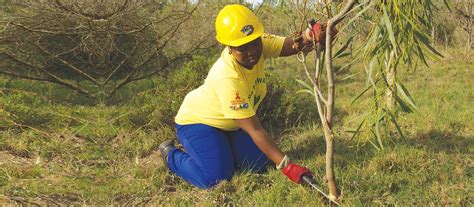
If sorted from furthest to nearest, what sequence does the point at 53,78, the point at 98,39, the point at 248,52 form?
the point at 53,78
the point at 98,39
the point at 248,52

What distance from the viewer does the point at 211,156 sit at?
122 inches

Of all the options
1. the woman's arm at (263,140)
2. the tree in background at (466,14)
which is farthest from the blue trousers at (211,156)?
the tree in background at (466,14)

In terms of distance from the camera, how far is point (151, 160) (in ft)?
12.6

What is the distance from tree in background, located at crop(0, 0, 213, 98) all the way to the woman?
1987mm

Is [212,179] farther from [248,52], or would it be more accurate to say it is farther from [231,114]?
[248,52]

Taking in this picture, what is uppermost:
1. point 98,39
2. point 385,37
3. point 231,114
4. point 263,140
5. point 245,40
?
point 98,39

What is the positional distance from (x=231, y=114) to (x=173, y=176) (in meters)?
0.90

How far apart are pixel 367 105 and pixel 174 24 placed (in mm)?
2458

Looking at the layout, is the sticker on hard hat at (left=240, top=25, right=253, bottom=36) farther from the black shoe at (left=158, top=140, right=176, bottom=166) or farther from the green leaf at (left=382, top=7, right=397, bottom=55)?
the black shoe at (left=158, top=140, right=176, bottom=166)

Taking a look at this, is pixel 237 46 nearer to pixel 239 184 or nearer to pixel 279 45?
pixel 279 45

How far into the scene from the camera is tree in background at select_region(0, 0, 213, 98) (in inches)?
189

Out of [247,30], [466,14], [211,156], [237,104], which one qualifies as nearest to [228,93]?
[237,104]

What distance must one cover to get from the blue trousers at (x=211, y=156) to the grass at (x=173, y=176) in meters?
0.11

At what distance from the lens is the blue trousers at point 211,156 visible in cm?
307
